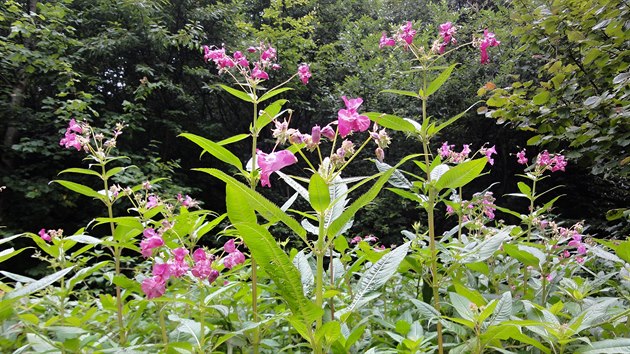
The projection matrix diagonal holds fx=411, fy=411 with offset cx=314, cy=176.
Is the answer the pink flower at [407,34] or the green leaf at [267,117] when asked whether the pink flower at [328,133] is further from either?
the pink flower at [407,34]

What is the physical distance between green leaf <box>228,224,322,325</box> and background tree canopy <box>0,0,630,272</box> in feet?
9.03

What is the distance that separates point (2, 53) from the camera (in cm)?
533

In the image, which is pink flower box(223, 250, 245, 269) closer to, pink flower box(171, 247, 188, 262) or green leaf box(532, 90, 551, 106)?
pink flower box(171, 247, 188, 262)

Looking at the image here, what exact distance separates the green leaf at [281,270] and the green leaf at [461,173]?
509mm

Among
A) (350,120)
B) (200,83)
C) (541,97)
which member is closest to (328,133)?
(350,120)

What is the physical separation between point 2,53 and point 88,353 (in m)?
5.95

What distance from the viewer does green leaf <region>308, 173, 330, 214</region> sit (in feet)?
2.49

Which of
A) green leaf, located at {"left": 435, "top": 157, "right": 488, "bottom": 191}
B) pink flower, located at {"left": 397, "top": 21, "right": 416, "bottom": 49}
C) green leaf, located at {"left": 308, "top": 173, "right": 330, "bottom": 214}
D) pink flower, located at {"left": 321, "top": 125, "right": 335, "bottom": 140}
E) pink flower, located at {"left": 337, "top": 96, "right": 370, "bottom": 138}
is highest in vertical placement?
pink flower, located at {"left": 397, "top": 21, "right": 416, "bottom": 49}

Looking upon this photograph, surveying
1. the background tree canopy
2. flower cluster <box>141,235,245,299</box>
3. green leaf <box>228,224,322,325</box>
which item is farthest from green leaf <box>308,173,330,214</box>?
the background tree canopy

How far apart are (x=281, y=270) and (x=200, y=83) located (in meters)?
8.12

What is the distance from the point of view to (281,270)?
0.70m

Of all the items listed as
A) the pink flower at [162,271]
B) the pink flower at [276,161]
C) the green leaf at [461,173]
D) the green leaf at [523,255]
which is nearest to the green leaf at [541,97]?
the green leaf at [523,255]

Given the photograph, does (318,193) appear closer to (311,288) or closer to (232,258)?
(311,288)

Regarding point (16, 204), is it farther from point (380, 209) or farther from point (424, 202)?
point (424, 202)
